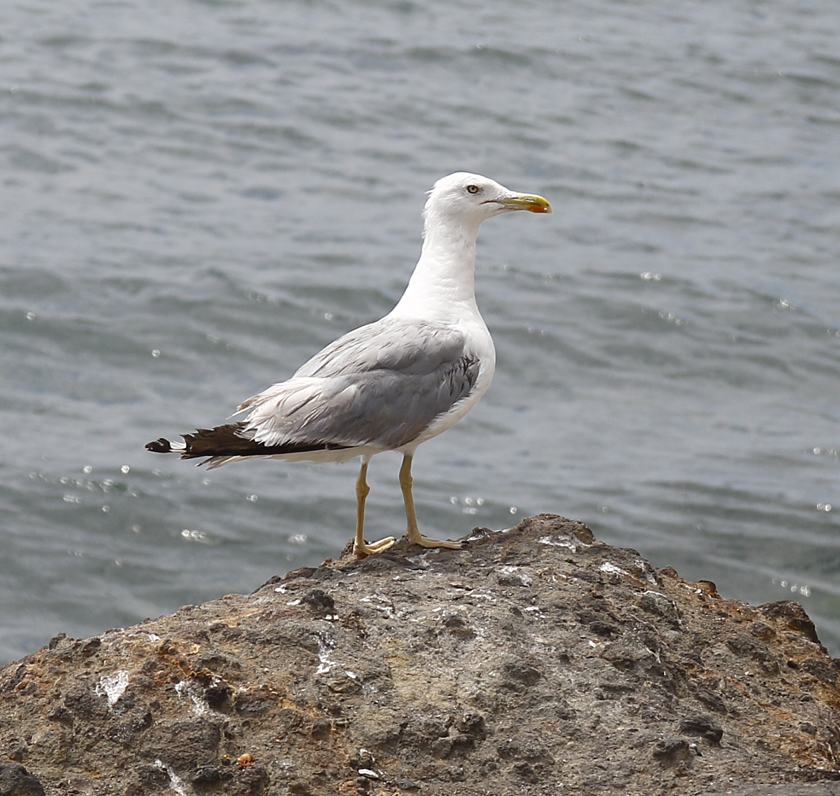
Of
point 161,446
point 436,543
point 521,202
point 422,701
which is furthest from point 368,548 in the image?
point 521,202

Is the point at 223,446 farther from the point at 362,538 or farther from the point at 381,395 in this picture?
the point at 362,538

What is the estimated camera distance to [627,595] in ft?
15.6

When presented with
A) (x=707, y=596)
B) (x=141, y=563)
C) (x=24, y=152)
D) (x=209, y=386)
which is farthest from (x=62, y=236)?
(x=707, y=596)

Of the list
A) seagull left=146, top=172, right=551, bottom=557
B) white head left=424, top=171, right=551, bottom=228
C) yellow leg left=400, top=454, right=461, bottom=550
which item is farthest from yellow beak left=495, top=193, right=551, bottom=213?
yellow leg left=400, top=454, right=461, bottom=550

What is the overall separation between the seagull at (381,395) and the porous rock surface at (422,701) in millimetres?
654

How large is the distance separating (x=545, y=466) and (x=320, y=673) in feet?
20.4

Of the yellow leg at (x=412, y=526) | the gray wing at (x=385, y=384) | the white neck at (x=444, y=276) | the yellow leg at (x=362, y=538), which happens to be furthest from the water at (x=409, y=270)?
the gray wing at (x=385, y=384)

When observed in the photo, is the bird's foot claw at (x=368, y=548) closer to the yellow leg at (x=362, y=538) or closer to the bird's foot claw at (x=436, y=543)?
the yellow leg at (x=362, y=538)

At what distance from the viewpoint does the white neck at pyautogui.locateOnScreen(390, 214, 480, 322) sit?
590cm

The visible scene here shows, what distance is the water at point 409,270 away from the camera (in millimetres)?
9094

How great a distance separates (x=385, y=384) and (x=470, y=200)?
45.8 inches

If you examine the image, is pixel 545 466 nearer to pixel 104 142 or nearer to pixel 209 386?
pixel 209 386

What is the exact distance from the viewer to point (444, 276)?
6004 millimetres

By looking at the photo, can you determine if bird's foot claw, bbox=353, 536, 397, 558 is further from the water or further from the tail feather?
the water
